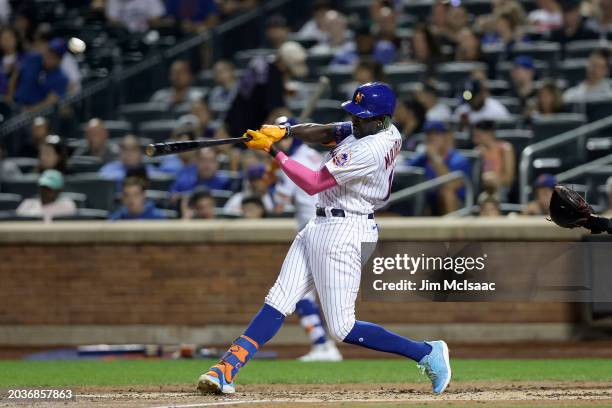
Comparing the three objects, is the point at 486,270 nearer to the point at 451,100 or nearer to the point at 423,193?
the point at 423,193

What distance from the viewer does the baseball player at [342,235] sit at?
7.45 meters

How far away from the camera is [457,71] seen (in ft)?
48.9

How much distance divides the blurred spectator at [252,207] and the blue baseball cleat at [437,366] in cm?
516

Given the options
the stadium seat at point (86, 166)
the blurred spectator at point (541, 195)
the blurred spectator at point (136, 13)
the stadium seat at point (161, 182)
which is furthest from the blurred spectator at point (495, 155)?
the blurred spectator at point (136, 13)

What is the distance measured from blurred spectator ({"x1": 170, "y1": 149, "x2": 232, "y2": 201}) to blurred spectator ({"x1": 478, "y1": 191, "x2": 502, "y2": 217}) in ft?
9.32

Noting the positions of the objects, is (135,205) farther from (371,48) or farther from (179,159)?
(371,48)

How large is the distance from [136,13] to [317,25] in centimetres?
273

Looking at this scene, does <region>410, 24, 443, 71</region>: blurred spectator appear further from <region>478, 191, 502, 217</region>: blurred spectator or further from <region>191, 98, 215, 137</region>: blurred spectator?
<region>478, 191, 502, 217</region>: blurred spectator

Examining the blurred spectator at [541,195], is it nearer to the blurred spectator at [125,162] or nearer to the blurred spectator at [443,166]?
the blurred spectator at [443,166]

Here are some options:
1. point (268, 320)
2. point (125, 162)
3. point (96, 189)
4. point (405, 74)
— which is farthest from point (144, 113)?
point (268, 320)

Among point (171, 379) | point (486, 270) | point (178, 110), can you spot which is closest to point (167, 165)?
point (178, 110)

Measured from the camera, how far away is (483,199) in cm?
1252

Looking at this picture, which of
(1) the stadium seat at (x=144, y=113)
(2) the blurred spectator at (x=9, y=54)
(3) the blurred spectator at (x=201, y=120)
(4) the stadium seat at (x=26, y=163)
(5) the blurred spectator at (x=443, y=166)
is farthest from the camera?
(2) the blurred spectator at (x=9, y=54)

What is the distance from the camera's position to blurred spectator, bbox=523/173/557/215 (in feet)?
39.8
